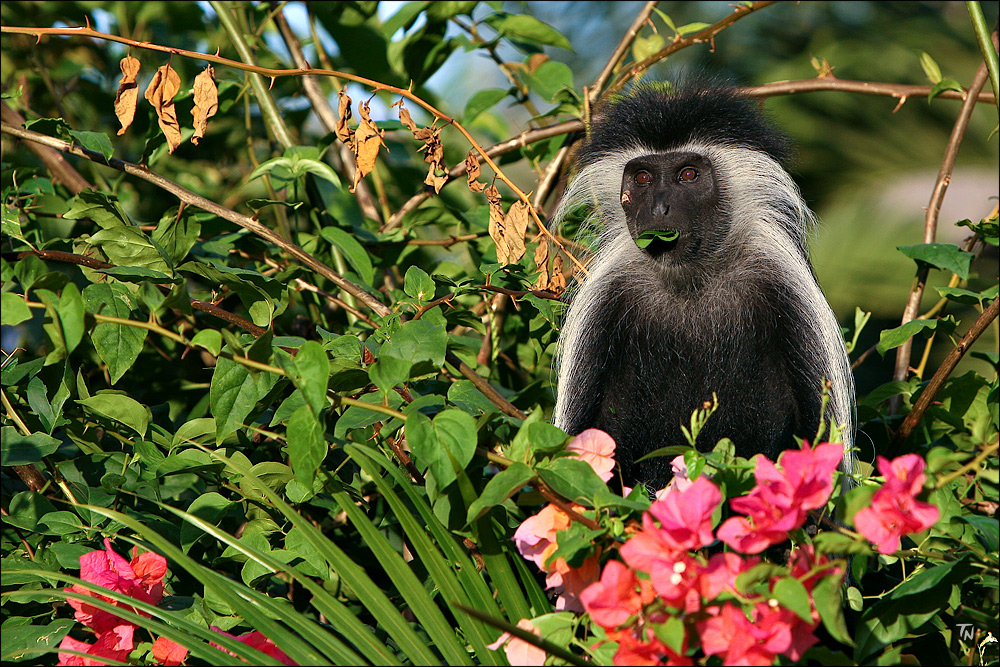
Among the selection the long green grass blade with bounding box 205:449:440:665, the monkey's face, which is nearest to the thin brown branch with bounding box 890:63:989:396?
the monkey's face

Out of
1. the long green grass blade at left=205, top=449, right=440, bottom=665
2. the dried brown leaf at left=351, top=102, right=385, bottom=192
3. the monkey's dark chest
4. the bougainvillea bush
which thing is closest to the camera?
the bougainvillea bush

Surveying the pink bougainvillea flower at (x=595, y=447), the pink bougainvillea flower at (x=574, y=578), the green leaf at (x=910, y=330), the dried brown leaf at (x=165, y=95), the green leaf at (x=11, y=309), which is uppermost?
the dried brown leaf at (x=165, y=95)

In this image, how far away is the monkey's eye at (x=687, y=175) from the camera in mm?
2461

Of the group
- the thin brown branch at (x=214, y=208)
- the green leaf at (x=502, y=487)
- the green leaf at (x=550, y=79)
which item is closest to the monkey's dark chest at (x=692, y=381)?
the green leaf at (x=550, y=79)

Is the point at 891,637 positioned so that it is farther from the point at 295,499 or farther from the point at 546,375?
the point at 546,375

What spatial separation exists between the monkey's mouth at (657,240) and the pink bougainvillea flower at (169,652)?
4.36 ft

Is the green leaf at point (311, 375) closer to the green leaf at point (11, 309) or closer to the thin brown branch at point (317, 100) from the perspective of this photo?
the green leaf at point (11, 309)

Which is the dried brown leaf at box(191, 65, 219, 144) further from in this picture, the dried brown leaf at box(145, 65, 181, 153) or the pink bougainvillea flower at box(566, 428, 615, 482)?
the pink bougainvillea flower at box(566, 428, 615, 482)

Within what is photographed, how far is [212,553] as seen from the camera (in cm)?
172

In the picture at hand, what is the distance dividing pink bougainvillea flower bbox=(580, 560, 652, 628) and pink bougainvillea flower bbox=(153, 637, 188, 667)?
1.95 ft

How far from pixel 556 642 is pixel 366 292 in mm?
1054

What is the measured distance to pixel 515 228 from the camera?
1805mm

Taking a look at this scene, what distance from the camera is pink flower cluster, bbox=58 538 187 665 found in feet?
4.02

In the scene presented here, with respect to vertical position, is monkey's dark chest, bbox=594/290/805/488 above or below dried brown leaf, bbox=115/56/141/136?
below
